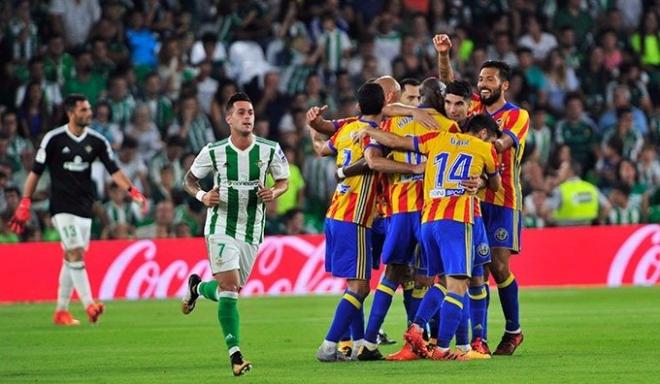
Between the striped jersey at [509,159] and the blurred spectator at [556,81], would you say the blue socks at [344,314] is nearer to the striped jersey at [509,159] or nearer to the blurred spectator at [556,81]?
the striped jersey at [509,159]

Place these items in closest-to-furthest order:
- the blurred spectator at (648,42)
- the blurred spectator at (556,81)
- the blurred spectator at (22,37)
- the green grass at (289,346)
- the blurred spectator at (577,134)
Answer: the green grass at (289,346) → the blurred spectator at (22,37) → the blurred spectator at (577,134) → the blurred spectator at (556,81) → the blurred spectator at (648,42)

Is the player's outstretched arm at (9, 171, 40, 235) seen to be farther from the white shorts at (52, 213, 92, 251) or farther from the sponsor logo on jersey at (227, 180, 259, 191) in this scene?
the sponsor logo on jersey at (227, 180, 259, 191)

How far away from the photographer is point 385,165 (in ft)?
39.4

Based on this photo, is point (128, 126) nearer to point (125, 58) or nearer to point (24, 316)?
point (125, 58)

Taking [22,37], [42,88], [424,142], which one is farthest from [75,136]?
[22,37]

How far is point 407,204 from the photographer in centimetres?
1216

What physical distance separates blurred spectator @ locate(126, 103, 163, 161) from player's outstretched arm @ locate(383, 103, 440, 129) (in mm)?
12169

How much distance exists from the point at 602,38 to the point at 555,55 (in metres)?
1.29

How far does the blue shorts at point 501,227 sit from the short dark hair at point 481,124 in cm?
83

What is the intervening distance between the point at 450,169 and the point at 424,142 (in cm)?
29

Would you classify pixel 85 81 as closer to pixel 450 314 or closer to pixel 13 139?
pixel 13 139

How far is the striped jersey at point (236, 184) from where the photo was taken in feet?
38.4

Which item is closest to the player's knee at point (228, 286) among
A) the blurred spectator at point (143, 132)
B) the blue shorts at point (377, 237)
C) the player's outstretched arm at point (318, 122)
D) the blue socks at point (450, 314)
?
the blue socks at point (450, 314)

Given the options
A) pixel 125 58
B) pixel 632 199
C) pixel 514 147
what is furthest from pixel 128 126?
pixel 514 147
